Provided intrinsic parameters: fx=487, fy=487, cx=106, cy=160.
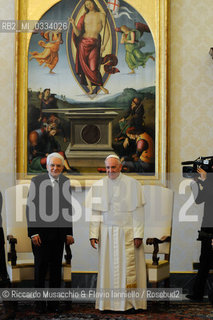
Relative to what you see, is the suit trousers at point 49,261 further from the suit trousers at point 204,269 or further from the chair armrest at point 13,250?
the suit trousers at point 204,269

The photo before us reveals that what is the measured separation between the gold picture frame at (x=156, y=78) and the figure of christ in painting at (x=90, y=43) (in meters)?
0.53

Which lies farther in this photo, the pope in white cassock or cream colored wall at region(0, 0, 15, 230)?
cream colored wall at region(0, 0, 15, 230)

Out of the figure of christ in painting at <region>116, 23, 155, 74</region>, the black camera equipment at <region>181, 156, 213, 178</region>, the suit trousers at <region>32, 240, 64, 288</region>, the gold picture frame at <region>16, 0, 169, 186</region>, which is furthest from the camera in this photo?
the figure of christ in painting at <region>116, 23, 155, 74</region>

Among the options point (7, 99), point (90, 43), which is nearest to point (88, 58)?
point (90, 43)

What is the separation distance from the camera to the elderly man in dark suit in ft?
20.2

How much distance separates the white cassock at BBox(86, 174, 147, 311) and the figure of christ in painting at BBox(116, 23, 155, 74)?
7.88 feet

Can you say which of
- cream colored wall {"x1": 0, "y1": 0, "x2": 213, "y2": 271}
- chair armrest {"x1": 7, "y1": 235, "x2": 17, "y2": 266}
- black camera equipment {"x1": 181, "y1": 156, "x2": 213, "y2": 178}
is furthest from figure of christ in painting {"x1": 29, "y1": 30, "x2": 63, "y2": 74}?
chair armrest {"x1": 7, "y1": 235, "x2": 17, "y2": 266}

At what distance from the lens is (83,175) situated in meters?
8.02

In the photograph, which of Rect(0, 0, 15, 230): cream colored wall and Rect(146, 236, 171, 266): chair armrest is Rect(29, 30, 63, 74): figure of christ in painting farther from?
Rect(146, 236, 171, 266): chair armrest

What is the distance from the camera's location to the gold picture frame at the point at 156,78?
7957 mm

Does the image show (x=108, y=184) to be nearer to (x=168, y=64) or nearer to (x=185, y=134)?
(x=185, y=134)

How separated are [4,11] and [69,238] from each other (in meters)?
4.13

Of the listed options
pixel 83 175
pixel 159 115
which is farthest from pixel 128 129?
pixel 83 175

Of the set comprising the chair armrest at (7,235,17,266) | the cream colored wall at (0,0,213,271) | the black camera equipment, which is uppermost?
the cream colored wall at (0,0,213,271)
